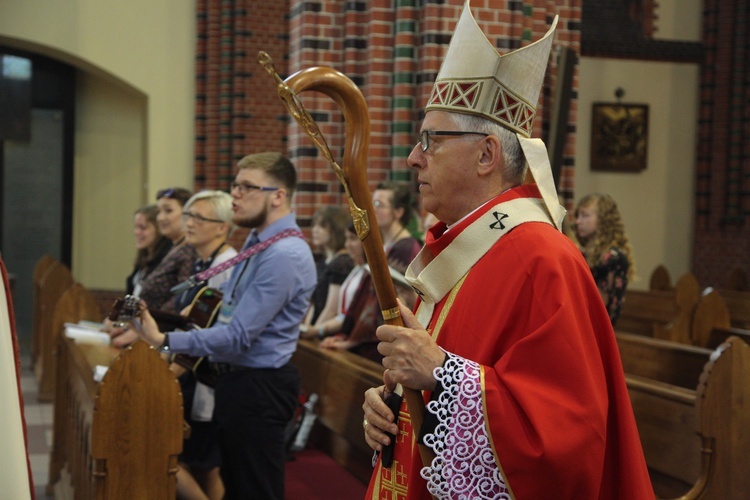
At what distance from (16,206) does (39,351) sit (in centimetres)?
352

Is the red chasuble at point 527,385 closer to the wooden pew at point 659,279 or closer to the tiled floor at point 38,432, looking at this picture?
the tiled floor at point 38,432

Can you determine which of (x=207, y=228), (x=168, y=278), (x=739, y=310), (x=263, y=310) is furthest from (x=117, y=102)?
(x=263, y=310)

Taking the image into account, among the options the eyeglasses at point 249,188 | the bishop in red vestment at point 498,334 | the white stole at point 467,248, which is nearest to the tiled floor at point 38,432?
the eyeglasses at point 249,188

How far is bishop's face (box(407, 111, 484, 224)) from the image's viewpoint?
6.97 feet

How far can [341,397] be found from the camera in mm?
4977

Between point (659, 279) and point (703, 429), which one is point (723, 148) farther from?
point (703, 429)

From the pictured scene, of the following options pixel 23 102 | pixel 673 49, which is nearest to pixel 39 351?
pixel 23 102

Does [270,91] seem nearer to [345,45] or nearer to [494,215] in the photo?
[345,45]

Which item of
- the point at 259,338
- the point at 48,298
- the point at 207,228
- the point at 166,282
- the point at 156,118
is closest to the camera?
the point at 259,338

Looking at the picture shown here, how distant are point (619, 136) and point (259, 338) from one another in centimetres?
1059

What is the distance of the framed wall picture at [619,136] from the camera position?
44.3ft

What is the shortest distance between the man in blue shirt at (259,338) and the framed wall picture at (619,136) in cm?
1012

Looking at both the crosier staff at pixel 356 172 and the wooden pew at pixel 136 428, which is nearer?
the crosier staff at pixel 356 172

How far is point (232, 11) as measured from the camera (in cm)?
1178
